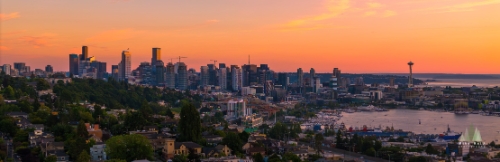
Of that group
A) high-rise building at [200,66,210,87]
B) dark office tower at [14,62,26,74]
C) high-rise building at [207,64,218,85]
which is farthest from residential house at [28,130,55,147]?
high-rise building at [207,64,218,85]

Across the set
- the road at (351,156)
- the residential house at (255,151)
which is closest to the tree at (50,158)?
the residential house at (255,151)

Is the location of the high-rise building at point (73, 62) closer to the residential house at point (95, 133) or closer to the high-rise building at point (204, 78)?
the high-rise building at point (204, 78)

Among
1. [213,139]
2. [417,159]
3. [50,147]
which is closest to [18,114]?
[50,147]

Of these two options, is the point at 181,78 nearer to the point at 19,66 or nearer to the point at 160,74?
the point at 160,74

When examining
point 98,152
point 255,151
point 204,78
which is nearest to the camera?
point 98,152

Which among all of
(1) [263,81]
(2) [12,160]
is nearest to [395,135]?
(2) [12,160]
